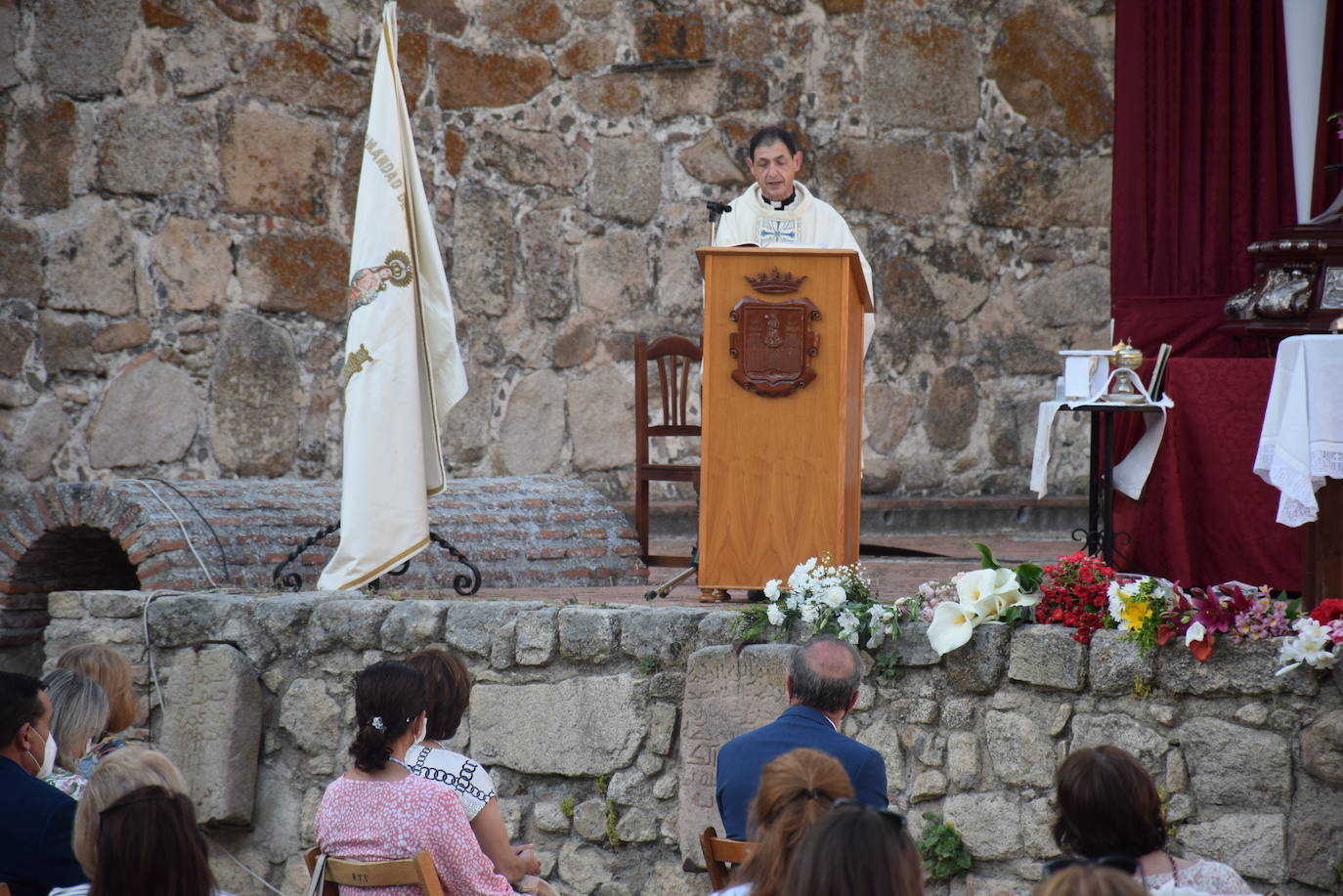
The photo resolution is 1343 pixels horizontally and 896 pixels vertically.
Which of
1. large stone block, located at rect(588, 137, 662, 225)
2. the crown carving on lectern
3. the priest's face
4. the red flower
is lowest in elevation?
the red flower

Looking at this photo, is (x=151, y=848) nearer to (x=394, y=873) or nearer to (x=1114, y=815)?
(x=394, y=873)

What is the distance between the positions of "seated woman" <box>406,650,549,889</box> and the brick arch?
190cm

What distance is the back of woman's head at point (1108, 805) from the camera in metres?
2.49

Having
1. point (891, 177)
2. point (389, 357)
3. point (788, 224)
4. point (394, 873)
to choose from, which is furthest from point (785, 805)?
point (891, 177)

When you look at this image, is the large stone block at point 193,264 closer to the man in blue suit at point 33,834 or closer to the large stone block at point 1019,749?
the man in blue suit at point 33,834

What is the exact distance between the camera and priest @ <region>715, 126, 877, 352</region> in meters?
5.46

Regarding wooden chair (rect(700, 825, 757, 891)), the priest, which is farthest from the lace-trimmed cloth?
wooden chair (rect(700, 825, 757, 891))

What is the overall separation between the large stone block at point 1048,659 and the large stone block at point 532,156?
4.40 metres

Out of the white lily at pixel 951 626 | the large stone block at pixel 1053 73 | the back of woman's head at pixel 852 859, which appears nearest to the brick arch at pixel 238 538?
the white lily at pixel 951 626

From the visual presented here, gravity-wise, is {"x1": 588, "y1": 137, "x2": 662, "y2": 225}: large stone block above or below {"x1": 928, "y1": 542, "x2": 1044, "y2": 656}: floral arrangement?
above

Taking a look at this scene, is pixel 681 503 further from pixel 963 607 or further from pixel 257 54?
pixel 963 607

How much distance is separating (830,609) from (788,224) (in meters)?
1.82

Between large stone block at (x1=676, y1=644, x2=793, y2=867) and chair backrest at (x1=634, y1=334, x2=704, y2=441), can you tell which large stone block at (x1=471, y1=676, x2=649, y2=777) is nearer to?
large stone block at (x1=676, y1=644, x2=793, y2=867)

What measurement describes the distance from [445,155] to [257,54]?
3.28 ft
